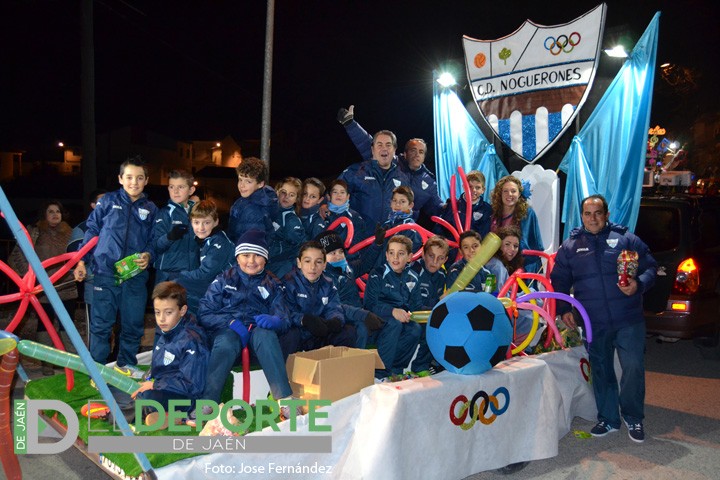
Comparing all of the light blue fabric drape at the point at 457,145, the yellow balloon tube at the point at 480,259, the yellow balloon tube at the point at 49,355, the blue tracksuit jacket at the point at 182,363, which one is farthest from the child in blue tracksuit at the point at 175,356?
the light blue fabric drape at the point at 457,145

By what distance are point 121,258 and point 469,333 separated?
2917 millimetres

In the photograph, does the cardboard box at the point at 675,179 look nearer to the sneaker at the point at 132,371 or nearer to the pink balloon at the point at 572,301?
the pink balloon at the point at 572,301

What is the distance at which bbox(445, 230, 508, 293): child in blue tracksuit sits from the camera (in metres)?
5.88

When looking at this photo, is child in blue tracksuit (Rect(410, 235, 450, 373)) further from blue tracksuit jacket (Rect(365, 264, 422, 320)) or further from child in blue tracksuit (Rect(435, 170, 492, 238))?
child in blue tracksuit (Rect(435, 170, 492, 238))

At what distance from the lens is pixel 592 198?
564 centimetres

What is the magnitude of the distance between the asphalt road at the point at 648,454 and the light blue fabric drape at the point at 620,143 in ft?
6.30

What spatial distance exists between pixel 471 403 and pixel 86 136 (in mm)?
10411

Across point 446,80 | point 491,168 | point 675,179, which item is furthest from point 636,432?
point 675,179

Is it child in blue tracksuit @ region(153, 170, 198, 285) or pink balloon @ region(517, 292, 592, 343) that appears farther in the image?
child in blue tracksuit @ region(153, 170, 198, 285)

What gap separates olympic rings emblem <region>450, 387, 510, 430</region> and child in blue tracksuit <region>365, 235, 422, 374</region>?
1.06 m

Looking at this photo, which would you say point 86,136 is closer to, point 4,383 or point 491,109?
point 491,109

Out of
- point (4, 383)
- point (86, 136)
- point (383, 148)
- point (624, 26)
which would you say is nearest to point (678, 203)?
point (624, 26)

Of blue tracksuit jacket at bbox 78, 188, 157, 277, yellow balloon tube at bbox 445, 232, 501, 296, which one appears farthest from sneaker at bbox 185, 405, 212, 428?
yellow balloon tube at bbox 445, 232, 501, 296

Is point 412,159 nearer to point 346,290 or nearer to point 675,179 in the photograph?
point 346,290
